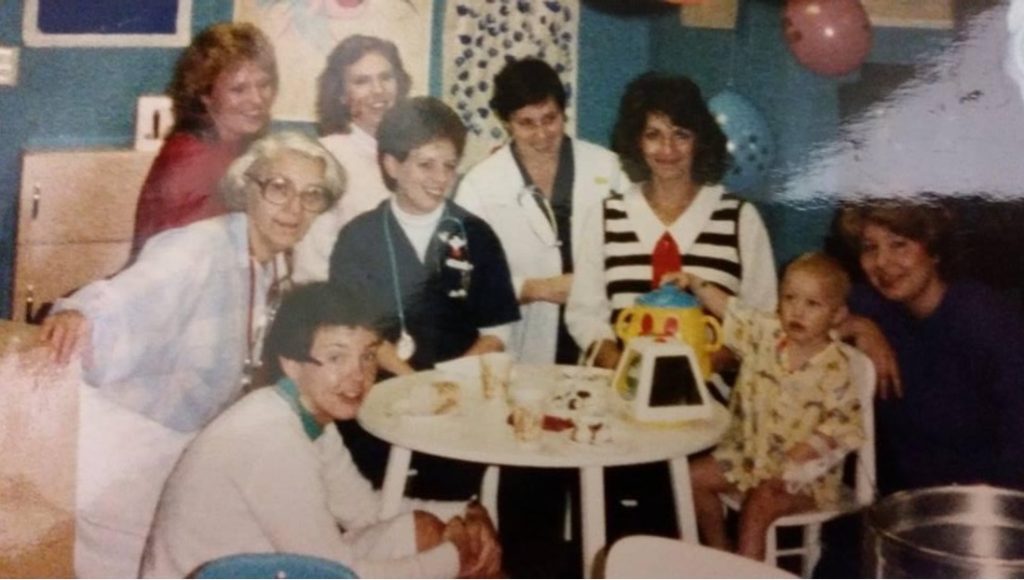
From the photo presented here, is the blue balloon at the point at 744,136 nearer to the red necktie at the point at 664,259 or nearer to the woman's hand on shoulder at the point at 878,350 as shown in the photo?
the red necktie at the point at 664,259

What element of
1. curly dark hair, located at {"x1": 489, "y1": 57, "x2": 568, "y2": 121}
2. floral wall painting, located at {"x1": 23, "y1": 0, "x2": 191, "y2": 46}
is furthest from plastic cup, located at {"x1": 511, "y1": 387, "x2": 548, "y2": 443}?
floral wall painting, located at {"x1": 23, "y1": 0, "x2": 191, "y2": 46}

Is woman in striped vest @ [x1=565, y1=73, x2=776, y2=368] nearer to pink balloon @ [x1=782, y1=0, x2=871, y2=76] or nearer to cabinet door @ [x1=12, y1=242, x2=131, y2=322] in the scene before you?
pink balloon @ [x1=782, y1=0, x2=871, y2=76]

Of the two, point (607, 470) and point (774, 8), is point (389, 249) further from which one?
point (774, 8)

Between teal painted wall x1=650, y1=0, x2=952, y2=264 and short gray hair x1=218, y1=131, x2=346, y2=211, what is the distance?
0.43m

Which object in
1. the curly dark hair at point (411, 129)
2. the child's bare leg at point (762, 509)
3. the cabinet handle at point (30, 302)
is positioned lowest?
the child's bare leg at point (762, 509)

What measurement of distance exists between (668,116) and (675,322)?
0.26 m

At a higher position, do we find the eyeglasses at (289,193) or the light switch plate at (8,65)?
the light switch plate at (8,65)

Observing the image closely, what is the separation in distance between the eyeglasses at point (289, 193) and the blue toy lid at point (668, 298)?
1.35ft

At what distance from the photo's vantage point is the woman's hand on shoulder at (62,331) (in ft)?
4.76

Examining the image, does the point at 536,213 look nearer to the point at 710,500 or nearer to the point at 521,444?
the point at 521,444

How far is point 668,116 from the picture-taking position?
1.53 m

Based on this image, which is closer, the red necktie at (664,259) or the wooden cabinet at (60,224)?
the wooden cabinet at (60,224)

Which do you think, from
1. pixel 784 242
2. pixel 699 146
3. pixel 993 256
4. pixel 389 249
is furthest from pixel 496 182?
pixel 993 256

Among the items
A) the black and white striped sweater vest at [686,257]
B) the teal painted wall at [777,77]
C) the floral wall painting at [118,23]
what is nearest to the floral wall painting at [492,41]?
the teal painted wall at [777,77]
